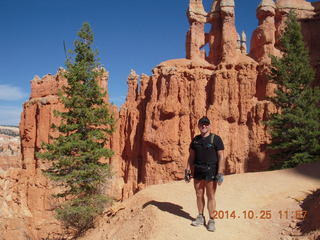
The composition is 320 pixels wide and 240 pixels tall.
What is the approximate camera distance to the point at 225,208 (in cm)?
786

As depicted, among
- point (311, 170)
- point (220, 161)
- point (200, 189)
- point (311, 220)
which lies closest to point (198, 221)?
point (200, 189)

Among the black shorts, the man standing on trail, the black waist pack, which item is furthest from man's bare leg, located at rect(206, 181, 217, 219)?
the black waist pack

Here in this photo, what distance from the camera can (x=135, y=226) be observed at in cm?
711

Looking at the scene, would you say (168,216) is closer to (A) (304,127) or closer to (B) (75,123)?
(B) (75,123)

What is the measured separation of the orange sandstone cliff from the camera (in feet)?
82.0

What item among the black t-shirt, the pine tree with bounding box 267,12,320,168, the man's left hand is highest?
the pine tree with bounding box 267,12,320,168

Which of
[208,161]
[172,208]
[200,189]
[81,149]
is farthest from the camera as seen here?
[81,149]

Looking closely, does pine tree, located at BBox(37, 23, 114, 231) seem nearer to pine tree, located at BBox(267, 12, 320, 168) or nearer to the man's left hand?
the man's left hand

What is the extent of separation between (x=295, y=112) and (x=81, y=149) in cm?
1284

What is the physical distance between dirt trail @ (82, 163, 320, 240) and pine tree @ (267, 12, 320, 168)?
4.92m

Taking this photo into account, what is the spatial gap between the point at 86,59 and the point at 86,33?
4.15ft

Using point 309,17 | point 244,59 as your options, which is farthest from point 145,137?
point 309,17

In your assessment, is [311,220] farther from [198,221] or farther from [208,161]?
[208,161]

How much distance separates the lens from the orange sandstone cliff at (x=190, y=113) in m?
25.0
